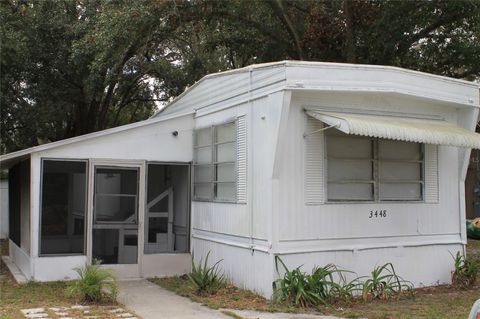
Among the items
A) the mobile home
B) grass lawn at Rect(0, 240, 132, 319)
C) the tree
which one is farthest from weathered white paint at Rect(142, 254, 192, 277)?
the tree

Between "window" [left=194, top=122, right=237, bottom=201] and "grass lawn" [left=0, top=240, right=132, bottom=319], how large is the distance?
2861 mm

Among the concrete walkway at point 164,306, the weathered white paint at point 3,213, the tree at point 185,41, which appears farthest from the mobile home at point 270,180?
the weathered white paint at point 3,213

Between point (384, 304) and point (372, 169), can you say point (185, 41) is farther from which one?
point (384, 304)

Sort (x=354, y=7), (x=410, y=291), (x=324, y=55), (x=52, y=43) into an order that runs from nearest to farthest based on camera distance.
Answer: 1. (x=410, y=291)
2. (x=354, y=7)
3. (x=324, y=55)
4. (x=52, y=43)

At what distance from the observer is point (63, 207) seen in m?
10.2

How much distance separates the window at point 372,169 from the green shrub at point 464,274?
1406 millimetres

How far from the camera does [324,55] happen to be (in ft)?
51.3

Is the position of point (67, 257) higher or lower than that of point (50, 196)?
lower

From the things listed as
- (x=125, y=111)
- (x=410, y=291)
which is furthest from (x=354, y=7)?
(x=125, y=111)

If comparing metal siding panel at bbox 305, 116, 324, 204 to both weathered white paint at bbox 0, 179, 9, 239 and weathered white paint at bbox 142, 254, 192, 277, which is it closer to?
weathered white paint at bbox 142, 254, 192, 277

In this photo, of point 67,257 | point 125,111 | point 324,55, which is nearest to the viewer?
point 67,257

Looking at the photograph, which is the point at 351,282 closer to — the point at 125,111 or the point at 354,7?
the point at 354,7

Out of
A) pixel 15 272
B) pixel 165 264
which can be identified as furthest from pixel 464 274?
pixel 15 272

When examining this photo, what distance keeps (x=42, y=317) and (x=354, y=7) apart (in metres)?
11.0
